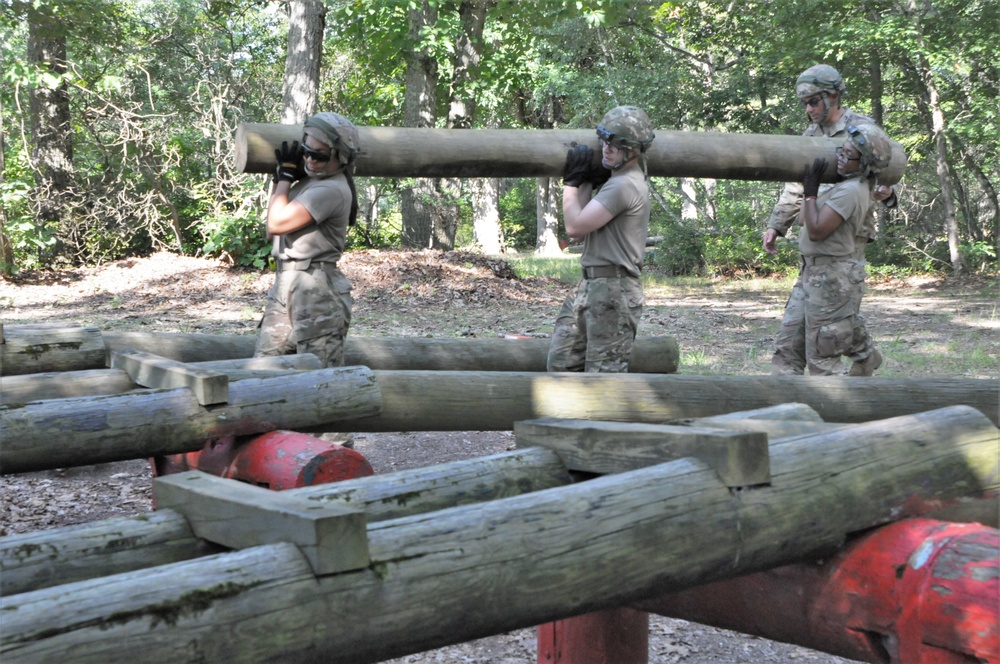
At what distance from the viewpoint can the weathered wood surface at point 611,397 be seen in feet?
14.6

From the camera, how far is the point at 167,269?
15.7 m

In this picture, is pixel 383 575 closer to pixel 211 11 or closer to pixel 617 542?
pixel 617 542

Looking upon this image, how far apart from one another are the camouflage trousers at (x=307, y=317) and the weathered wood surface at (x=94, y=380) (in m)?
1.04

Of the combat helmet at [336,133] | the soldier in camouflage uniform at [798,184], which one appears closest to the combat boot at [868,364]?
the soldier in camouflage uniform at [798,184]

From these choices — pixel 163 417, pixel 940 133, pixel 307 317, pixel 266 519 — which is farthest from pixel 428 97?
pixel 266 519

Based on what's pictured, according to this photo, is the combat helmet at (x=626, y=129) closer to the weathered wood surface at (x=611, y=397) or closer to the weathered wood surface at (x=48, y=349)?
the weathered wood surface at (x=611, y=397)

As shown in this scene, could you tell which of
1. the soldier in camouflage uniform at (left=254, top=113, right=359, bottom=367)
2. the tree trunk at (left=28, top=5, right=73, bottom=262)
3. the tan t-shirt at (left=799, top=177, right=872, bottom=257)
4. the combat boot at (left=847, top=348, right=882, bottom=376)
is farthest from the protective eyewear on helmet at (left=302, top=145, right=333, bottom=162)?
the tree trunk at (left=28, top=5, right=73, bottom=262)

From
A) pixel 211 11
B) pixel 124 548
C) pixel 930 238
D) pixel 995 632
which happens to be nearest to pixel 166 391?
pixel 124 548

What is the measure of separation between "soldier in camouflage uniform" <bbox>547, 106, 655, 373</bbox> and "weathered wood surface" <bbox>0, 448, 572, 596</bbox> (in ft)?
9.68

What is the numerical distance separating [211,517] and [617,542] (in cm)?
94

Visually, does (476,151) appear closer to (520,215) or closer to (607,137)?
(607,137)

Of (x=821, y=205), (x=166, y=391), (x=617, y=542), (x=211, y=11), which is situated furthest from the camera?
(x=211, y=11)

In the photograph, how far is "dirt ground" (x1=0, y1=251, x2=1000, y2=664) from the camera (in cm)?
518

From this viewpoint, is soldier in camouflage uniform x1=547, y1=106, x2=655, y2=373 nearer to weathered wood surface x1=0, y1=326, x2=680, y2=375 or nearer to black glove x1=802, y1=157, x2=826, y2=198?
weathered wood surface x1=0, y1=326, x2=680, y2=375
